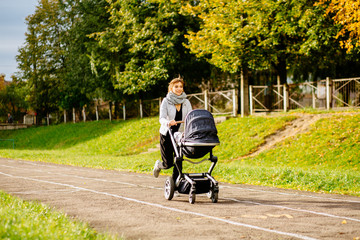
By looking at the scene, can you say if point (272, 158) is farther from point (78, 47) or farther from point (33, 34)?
point (33, 34)

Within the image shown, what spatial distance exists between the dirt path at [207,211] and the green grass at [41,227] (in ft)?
1.41

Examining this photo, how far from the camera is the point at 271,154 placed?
1766 centimetres

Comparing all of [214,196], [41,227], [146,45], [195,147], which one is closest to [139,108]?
[146,45]

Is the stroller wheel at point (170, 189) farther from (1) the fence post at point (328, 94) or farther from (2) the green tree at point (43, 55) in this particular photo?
(2) the green tree at point (43, 55)

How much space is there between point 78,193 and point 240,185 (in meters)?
4.08

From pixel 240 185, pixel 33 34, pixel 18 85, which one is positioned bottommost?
pixel 240 185

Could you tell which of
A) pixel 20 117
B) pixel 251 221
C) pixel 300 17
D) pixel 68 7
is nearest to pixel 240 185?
pixel 251 221

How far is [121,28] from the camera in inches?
1288

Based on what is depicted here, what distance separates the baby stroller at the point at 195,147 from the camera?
763cm

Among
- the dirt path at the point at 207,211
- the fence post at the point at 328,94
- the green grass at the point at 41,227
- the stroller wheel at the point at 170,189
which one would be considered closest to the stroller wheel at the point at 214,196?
the dirt path at the point at 207,211

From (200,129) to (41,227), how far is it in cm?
333

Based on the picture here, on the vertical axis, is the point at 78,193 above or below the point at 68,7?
below

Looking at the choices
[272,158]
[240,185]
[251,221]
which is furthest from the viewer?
[272,158]

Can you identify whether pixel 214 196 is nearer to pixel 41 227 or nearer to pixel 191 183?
pixel 191 183
